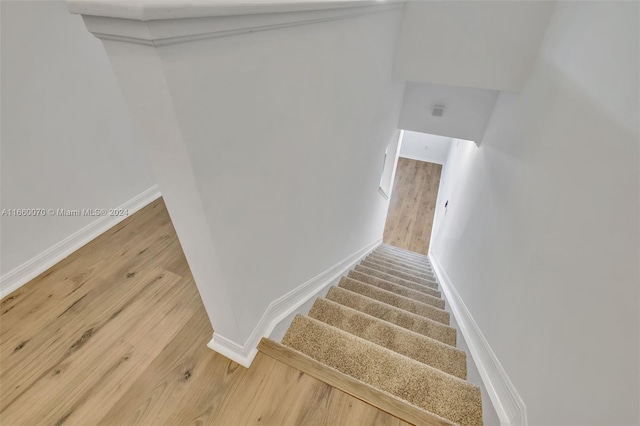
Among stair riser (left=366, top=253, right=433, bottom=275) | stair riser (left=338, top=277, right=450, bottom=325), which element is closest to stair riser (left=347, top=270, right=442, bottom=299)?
stair riser (left=338, top=277, right=450, bottom=325)

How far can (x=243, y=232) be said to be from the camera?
950 millimetres

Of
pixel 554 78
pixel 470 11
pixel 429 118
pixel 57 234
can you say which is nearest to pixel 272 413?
pixel 57 234

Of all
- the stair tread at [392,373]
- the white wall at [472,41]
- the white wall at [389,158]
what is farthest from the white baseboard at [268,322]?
the white wall at [389,158]

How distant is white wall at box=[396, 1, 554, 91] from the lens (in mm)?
1910

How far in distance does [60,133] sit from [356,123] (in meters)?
1.67

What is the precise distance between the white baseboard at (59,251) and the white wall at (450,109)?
9.06 feet

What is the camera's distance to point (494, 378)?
125cm

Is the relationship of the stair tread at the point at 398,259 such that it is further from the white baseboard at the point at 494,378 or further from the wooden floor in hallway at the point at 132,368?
the wooden floor in hallway at the point at 132,368

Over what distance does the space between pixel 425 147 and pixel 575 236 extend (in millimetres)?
7270

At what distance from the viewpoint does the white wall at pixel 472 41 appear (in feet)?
6.27

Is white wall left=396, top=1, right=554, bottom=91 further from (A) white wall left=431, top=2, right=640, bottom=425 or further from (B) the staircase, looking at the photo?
(B) the staircase

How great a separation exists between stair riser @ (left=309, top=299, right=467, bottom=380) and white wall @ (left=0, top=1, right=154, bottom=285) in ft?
5.32

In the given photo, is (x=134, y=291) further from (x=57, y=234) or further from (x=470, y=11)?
(x=470, y=11)

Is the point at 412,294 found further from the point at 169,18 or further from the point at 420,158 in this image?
the point at 420,158
